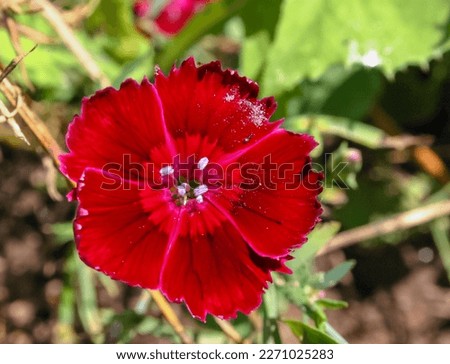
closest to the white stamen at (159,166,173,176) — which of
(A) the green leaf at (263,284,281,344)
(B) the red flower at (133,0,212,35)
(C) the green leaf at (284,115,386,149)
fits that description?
(A) the green leaf at (263,284,281,344)

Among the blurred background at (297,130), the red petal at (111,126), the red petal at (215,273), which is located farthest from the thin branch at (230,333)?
the red petal at (111,126)

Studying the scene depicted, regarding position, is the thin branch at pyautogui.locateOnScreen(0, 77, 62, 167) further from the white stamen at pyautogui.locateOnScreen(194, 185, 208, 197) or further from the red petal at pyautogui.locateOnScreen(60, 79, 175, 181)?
the white stamen at pyautogui.locateOnScreen(194, 185, 208, 197)

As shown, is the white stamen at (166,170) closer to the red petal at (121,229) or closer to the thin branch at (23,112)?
the red petal at (121,229)

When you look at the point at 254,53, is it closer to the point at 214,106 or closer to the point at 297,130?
the point at 297,130

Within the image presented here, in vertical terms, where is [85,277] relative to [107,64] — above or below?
below
